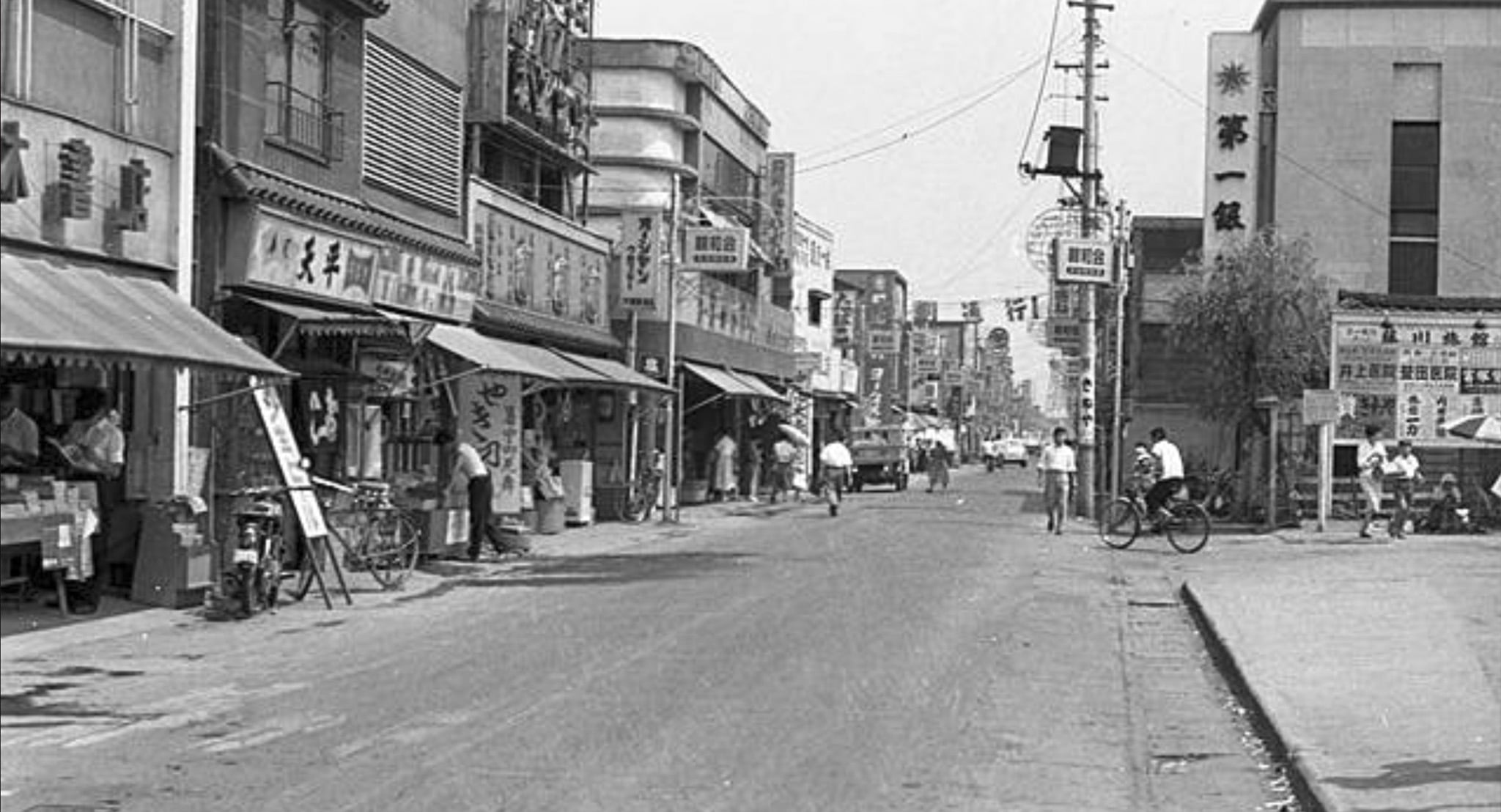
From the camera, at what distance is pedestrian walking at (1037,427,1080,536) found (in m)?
33.9

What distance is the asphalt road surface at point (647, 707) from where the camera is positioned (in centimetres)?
908

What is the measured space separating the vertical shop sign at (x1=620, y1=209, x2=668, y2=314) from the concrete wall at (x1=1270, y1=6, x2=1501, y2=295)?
26.4 meters

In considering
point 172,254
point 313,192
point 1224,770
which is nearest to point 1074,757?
point 1224,770

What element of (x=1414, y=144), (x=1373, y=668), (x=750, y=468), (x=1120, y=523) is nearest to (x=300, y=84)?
(x=1373, y=668)

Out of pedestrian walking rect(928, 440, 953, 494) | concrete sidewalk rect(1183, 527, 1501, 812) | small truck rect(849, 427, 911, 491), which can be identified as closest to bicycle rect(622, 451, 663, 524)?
concrete sidewalk rect(1183, 527, 1501, 812)

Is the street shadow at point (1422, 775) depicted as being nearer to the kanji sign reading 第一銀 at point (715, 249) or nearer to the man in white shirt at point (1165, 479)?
the man in white shirt at point (1165, 479)

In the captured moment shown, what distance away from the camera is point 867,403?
87.1 metres

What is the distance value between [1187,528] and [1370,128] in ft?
104

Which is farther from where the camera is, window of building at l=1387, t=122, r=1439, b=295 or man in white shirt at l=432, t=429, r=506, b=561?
window of building at l=1387, t=122, r=1439, b=295

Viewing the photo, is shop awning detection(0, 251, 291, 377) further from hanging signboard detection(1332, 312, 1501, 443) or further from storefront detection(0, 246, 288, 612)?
hanging signboard detection(1332, 312, 1501, 443)

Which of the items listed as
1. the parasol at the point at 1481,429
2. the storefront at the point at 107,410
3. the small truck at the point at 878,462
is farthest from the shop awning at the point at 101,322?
the small truck at the point at 878,462

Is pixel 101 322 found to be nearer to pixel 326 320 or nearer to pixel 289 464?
pixel 289 464

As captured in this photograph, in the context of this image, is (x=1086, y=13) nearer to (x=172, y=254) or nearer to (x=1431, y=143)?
(x=1431, y=143)

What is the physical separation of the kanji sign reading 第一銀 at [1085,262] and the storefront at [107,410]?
22874mm
